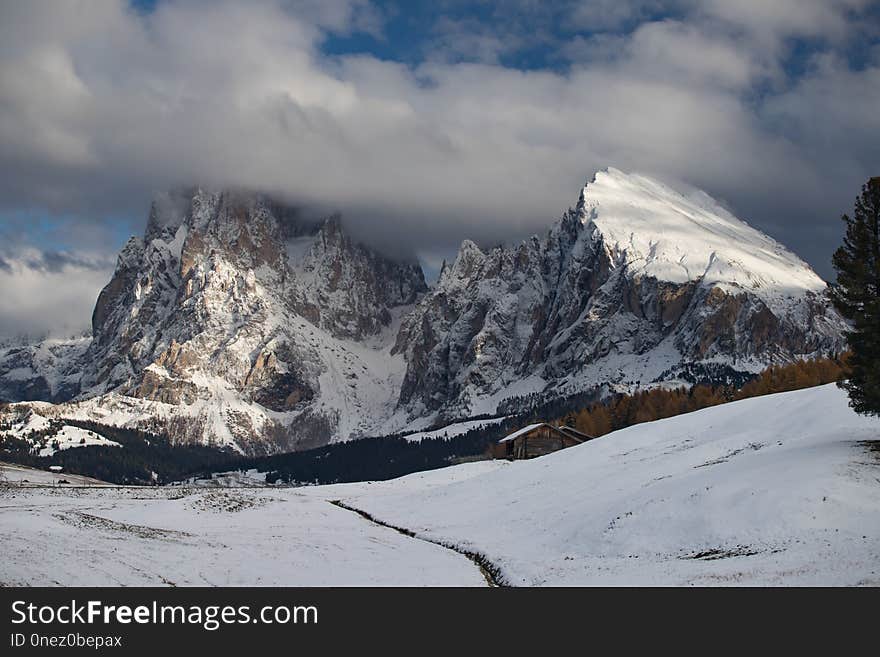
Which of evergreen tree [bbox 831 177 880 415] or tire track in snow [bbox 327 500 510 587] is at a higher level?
evergreen tree [bbox 831 177 880 415]

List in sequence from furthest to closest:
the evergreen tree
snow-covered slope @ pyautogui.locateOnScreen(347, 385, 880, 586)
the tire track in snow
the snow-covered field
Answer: the evergreen tree → the tire track in snow → the snow-covered field → snow-covered slope @ pyautogui.locateOnScreen(347, 385, 880, 586)

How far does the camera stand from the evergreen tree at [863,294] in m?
45.0

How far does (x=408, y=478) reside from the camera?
105 metres

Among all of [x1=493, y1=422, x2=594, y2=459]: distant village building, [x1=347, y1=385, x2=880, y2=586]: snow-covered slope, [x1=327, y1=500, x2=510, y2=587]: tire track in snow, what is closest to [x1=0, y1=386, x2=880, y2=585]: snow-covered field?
[x1=347, y1=385, x2=880, y2=586]: snow-covered slope

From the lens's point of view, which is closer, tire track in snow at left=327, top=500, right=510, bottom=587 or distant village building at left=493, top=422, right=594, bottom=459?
tire track in snow at left=327, top=500, right=510, bottom=587

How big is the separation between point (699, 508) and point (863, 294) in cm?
1421

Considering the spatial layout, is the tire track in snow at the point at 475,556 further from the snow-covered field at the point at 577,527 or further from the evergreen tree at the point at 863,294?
the evergreen tree at the point at 863,294

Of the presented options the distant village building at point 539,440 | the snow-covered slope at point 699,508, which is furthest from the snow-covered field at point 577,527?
the distant village building at point 539,440

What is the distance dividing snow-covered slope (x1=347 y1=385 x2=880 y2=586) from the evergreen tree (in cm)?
320

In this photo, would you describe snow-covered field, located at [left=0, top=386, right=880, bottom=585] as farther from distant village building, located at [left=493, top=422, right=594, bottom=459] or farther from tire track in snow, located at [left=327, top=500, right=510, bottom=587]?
distant village building, located at [left=493, top=422, right=594, bottom=459]

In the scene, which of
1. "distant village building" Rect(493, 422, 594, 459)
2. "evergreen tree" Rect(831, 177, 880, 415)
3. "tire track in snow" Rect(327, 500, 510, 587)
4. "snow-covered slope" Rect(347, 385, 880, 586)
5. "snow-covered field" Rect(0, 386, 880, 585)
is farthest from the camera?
"distant village building" Rect(493, 422, 594, 459)

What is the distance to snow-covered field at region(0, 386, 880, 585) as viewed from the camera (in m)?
34.0
